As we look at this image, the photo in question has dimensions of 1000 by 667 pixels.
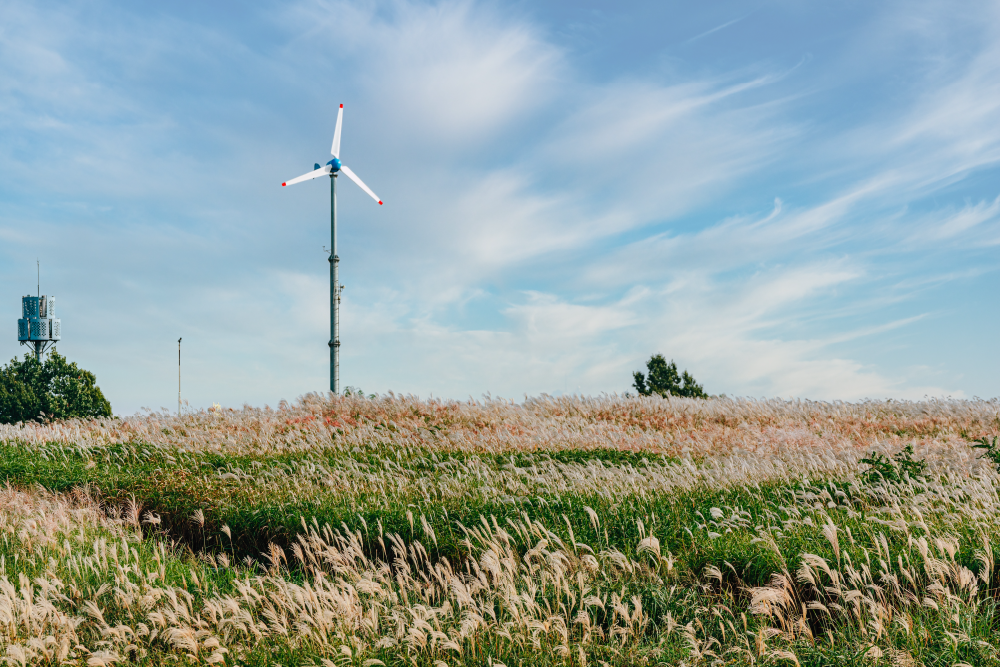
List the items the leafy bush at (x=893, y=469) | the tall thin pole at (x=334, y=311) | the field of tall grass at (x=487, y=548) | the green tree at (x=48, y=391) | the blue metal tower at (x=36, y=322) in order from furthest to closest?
the blue metal tower at (x=36, y=322), the green tree at (x=48, y=391), the tall thin pole at (x=334, y=311), the leafy bush at (x=893, y=469), the field of tall grass at (x=487, y=548)

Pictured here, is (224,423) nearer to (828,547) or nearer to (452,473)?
(452,473)

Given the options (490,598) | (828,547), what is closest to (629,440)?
(828,547)

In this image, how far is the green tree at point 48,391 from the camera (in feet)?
124

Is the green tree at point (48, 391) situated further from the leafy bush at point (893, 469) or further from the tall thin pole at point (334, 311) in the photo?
the leafy bush at point (893, 469)

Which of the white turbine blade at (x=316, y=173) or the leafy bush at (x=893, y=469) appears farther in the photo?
the white turbine blade at (x=316, y=173)

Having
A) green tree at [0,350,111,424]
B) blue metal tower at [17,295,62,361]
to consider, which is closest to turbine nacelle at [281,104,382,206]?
green tree at [0,350,111,424]

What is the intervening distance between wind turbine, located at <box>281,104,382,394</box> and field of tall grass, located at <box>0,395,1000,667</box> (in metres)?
17.8

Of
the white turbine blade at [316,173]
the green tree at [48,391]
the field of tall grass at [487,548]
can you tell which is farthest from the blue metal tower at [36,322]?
the field of tall grass at [487,548]

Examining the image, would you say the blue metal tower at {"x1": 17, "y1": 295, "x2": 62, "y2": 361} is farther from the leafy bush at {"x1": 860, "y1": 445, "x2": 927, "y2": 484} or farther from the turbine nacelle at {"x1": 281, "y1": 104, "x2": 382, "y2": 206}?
the leafy bush at {"x1": 860, "y1": 445, "x2": 927, "y2": 484}

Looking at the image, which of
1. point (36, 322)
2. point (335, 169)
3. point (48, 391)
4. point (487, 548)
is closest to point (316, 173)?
point (335, 169)

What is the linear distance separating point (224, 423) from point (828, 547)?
14400 mm

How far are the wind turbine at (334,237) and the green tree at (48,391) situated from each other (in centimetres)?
1590

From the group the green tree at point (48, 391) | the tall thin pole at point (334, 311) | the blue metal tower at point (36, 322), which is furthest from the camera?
the blue metal tower at point (36, 322)

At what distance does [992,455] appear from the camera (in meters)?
9.74
